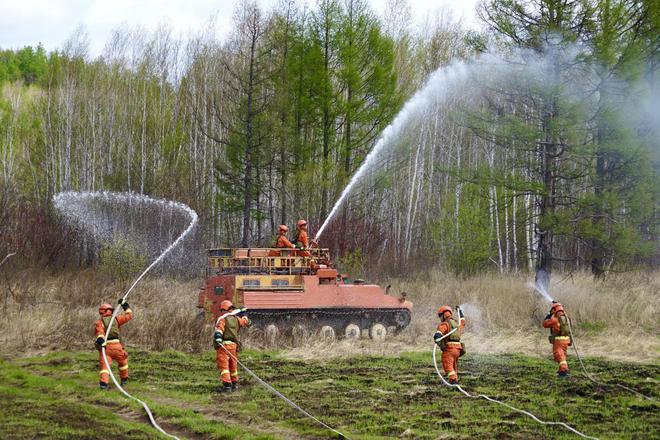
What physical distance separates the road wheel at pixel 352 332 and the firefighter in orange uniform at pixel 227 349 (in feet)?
19.6

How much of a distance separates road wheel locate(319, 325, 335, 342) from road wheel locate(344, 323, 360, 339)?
35cm

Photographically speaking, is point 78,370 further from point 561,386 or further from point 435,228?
point 435,228

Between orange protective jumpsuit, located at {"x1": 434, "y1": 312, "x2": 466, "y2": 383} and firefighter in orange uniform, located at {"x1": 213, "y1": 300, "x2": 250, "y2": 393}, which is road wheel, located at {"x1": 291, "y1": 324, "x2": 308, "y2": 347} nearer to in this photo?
firefighter in orange uniform, located at {"x1": 213, "y1": 300, "x2": 250, "y2": 393}

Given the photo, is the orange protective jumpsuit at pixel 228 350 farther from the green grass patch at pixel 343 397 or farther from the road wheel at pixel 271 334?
the road wheel at pixel 271 334

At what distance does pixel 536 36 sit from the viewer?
22.1 m

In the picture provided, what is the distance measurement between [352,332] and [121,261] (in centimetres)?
1041

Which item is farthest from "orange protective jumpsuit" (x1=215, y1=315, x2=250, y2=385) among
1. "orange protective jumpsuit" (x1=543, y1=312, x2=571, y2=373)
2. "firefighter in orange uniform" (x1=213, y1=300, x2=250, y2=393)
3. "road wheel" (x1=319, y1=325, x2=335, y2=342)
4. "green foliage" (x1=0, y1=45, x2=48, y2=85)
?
"green foliage" (x1=0, y1=45, x2=48, y2=85)

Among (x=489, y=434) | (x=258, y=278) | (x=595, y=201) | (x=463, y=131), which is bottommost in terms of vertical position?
(x=489, y=434)

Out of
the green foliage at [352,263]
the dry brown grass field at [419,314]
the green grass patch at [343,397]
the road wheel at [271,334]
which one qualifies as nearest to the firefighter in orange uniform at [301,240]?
the road wheel at [271,334]

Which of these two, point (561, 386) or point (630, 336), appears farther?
point (630, 336)

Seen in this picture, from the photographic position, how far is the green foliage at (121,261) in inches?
1032

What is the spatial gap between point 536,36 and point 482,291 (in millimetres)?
7139

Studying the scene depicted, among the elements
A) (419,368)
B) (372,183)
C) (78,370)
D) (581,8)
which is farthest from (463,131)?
(78,370)

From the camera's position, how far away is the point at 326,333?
1881 centimetres
